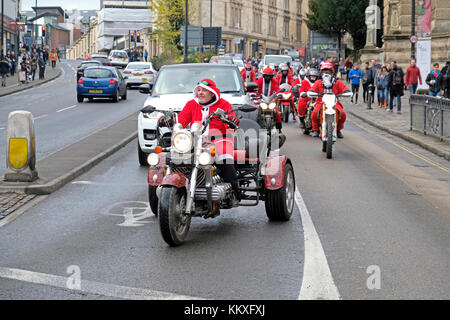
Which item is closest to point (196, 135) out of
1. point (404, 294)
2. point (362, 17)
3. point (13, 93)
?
point (404, 294)

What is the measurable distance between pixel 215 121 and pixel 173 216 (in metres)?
1.30

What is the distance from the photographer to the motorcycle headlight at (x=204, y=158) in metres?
7.57

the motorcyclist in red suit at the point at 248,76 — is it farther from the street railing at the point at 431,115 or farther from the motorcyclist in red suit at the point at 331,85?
the motorcyclist in red suit at the point at 331,85

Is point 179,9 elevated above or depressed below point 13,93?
above

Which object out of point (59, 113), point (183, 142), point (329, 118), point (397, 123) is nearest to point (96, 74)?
point (59, 113)

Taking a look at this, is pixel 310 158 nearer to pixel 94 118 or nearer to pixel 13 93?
pixel 94 118

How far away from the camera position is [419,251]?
756 centimetres

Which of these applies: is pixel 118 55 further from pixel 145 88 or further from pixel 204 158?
pixel 204 158

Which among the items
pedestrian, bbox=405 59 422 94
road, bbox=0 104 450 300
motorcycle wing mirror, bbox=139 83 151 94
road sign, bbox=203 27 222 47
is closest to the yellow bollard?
road, bbox=0 104 450 300

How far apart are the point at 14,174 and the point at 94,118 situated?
51.0 ft

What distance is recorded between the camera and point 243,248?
7637 millimetres

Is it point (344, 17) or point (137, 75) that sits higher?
point (344, 17)

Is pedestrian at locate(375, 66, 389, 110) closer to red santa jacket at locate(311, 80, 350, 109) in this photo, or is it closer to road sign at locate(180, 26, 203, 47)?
red santa jacket at locate(311, 80, 350, 109)

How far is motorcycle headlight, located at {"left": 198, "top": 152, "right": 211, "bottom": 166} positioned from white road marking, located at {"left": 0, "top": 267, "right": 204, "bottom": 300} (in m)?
1.79
